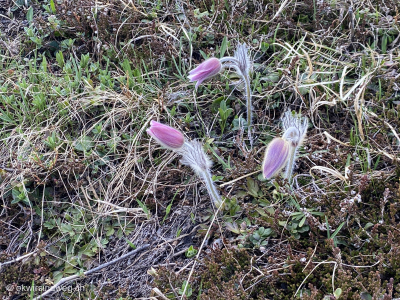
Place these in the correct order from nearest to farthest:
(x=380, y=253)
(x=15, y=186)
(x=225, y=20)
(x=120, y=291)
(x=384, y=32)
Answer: (x=380, y=253)
(x=120, y=291)
(x=15, y=186)
(x=384, y=32)
(x=225, y=20)

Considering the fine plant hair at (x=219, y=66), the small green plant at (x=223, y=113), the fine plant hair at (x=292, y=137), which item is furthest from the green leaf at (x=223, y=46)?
the fine plant hair at (x=292, y=137)

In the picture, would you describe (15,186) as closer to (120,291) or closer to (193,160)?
(120,291)

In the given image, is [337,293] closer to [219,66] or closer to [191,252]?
[191,252]

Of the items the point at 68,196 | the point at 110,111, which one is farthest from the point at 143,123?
the point at 68,196

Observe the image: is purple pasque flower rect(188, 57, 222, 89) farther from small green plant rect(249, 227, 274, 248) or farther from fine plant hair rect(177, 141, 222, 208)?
small green plant rect(249, 227, 274, 248)

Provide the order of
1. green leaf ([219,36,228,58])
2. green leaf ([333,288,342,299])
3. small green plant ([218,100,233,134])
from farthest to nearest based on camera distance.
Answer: green leaf ([219,36,228,58]) → small green plant ([218,100,233,134]) → green leaf ([333,288,342,299])

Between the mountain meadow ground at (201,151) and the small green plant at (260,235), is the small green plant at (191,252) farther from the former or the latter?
the small green plant at (260,235)

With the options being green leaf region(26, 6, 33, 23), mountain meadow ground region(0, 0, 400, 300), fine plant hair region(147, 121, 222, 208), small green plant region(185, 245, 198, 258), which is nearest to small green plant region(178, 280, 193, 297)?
mountain meadow ground region(0, 0, 400, 300)
